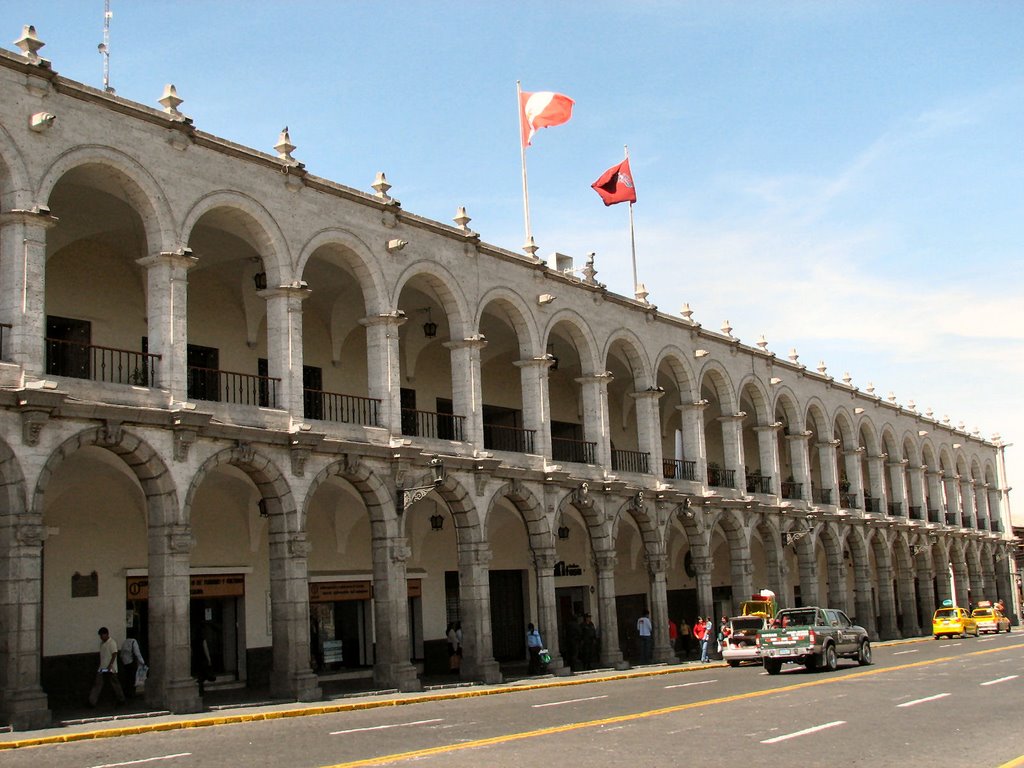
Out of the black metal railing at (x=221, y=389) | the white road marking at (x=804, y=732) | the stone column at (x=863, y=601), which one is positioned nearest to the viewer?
the white road marking at (x=804, y=732)

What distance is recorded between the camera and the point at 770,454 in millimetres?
42188

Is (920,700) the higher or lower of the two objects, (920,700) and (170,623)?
the lower

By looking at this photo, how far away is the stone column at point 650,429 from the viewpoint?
3491 cm

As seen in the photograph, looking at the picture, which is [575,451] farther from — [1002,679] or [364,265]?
[1002,679]

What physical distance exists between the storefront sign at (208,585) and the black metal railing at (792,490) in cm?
2409

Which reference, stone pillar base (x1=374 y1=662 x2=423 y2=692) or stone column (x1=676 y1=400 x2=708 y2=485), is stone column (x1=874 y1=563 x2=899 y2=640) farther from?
stone pillar base (x1=374 y1=662 x2=423 y2=692)

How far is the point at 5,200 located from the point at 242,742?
960 centimetres

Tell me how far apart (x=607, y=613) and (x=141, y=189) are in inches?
678

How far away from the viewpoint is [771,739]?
14109 millimetres

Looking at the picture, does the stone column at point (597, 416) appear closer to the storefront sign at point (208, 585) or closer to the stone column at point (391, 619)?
the stone column at point (391, 619)

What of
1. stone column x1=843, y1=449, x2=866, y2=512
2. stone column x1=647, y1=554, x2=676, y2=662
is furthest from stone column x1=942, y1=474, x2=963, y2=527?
stone column x1=647, y1=554, x2=676, y2=662

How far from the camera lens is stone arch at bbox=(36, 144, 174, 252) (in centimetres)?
2028

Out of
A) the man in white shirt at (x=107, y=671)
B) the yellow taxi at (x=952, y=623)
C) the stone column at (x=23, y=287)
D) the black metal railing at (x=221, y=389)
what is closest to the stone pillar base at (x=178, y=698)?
the man in white shirt at (x=107, y=671)

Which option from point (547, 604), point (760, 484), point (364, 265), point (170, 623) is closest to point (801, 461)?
point (760, 484)
